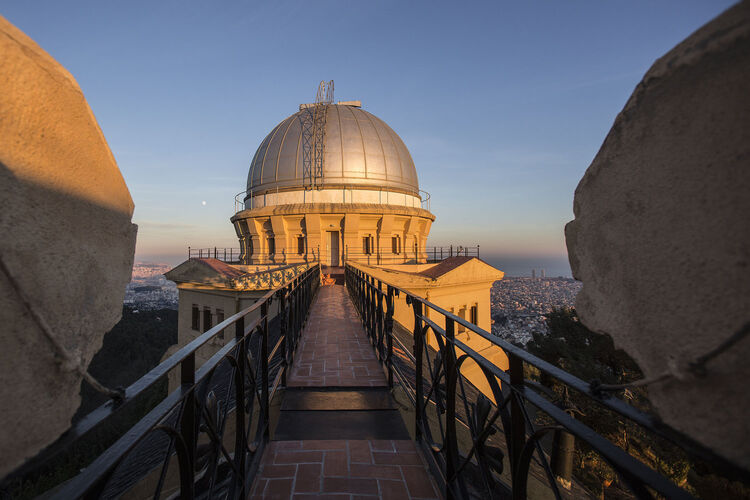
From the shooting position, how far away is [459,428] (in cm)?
343

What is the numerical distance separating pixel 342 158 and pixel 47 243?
22.2m

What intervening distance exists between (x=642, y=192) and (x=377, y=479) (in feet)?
8.45

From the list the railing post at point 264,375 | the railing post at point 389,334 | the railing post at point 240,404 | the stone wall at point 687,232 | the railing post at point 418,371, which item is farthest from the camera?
the railing post at point 389,334

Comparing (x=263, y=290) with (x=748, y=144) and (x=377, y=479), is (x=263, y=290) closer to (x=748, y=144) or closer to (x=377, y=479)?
(x=377, y=479)

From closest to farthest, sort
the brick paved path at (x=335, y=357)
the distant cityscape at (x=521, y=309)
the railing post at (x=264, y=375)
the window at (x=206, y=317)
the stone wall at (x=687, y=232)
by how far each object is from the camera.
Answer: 1. the stone wall at (x=687, y=232)
2. the railing post at (x=264, y=375)
3. the brick paved path at (x=335, y=357)
4. the window at (x=206, y=317)
5. the distant cityscape at (x=521, y=309)

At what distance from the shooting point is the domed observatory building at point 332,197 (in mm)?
20406

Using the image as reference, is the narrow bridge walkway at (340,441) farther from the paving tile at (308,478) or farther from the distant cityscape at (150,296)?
the distant cityscape at (150,296)

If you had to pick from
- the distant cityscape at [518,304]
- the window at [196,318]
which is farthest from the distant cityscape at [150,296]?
the window at [196,318]

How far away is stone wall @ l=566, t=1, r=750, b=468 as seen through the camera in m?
0.82

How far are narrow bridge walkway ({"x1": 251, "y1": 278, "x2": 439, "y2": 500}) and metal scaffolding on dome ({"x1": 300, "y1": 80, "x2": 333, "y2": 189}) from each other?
17808 mm

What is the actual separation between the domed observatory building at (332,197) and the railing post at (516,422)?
18.1 metres

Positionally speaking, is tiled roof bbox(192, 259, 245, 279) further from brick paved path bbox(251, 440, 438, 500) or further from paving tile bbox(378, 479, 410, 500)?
paving tile bbox(378, 479, 410, 500)

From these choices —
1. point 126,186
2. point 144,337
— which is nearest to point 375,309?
point 126,186

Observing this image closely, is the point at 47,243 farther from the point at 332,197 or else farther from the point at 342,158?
the point at 342,158
